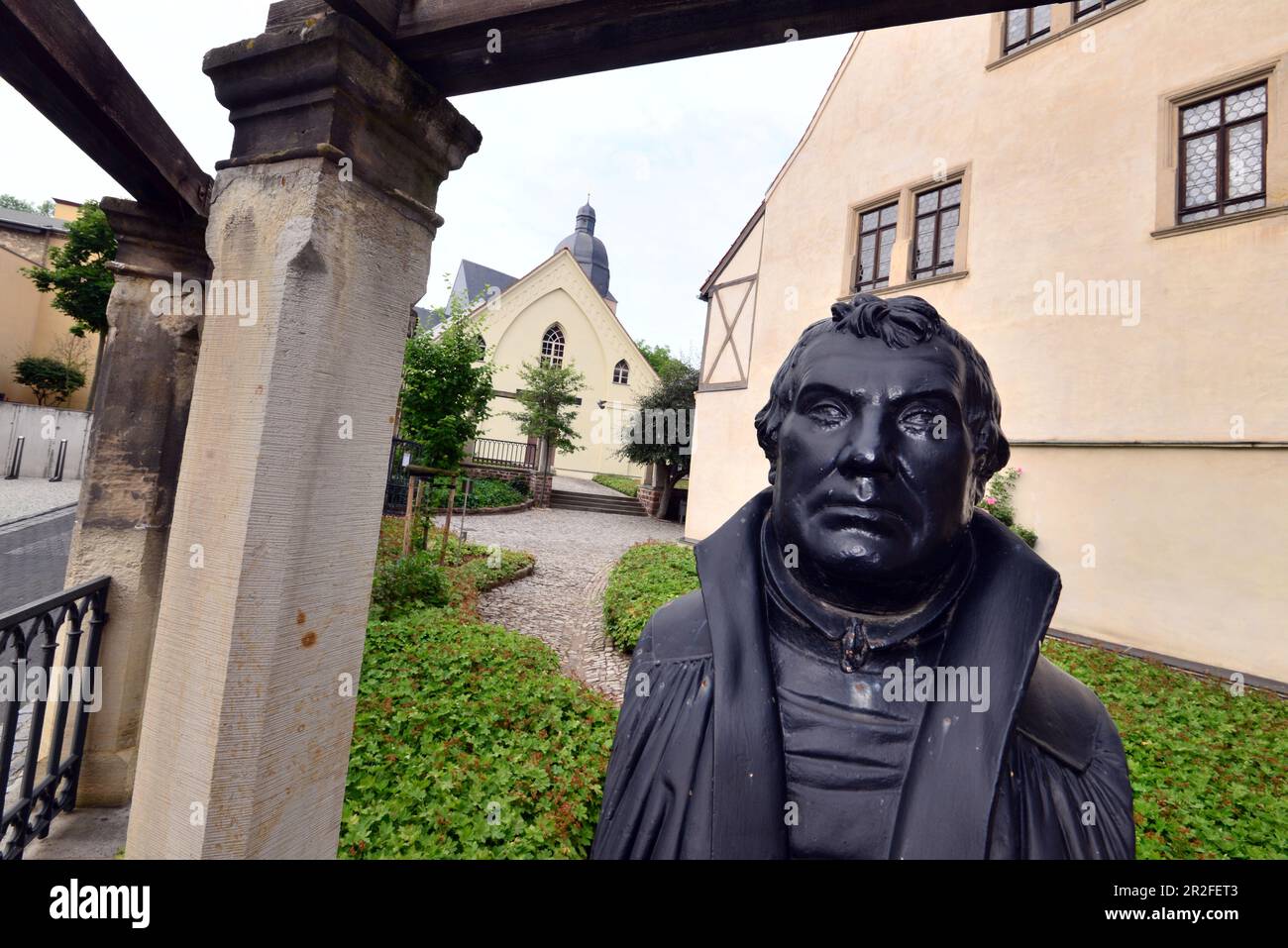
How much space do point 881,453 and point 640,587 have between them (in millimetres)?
7144

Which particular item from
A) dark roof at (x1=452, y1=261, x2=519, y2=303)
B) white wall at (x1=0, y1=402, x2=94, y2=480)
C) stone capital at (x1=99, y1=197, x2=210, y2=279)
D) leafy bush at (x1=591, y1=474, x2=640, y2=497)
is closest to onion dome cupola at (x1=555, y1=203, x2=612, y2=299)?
dark roof at (x1=452, y1=261, x2=519, y2=303)

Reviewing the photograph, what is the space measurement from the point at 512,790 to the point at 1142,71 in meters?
11.2

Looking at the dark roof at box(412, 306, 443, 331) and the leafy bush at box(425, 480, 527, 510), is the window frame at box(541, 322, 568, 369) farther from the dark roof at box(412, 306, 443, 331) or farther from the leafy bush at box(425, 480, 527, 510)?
the leafy bush at box(425, 480, 527, 510)

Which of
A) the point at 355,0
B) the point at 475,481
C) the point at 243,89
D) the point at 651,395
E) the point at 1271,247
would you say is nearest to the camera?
the point at 355,0

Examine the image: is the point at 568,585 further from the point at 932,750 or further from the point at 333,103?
the point at 932,750

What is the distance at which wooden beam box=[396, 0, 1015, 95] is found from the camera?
1.59 meters

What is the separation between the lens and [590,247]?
51031 mm

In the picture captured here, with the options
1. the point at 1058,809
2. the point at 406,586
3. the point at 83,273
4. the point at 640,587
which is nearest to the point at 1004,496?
the point at 640,587

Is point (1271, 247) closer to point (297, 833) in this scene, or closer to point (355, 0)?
point (355, 0)

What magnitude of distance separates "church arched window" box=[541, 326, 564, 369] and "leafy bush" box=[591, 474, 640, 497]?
6.66 meters

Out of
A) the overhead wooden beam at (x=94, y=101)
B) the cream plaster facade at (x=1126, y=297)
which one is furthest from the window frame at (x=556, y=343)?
the overhead wooden beam at (x=94, y=101)

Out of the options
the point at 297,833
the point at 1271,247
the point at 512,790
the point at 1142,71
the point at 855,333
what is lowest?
the point at 512,790

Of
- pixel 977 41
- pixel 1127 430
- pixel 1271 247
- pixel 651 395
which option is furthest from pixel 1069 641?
pixel 651 395
